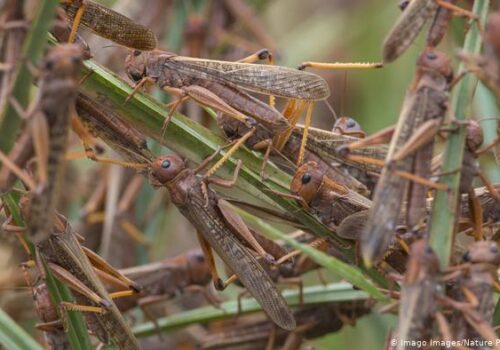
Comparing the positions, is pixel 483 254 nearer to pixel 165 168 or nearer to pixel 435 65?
pixel 435 65

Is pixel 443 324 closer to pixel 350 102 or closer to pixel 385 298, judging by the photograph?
pixel 385 298

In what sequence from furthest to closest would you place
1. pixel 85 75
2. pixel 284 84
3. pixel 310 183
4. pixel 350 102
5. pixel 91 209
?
pixel 350 102 → pixel 91 209 → pixel 284 84 → pixel 310 183 → pixel 85 75

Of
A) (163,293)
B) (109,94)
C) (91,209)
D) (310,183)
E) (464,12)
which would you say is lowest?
(163,293)

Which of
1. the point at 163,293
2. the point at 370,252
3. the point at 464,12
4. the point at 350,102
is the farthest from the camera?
the point at 350,102

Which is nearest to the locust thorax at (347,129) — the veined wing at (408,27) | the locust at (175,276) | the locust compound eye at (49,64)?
the veined wing at (408,27)

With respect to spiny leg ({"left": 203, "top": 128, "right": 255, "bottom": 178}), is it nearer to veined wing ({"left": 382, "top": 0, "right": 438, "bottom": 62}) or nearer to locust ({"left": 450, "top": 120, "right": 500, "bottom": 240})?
veined wing ({"left": 382, "top": 0, "right": 438, "bottom": 62})

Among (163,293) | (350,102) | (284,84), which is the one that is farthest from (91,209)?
(350,102)

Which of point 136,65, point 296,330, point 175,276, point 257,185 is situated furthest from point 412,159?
point 175,276
